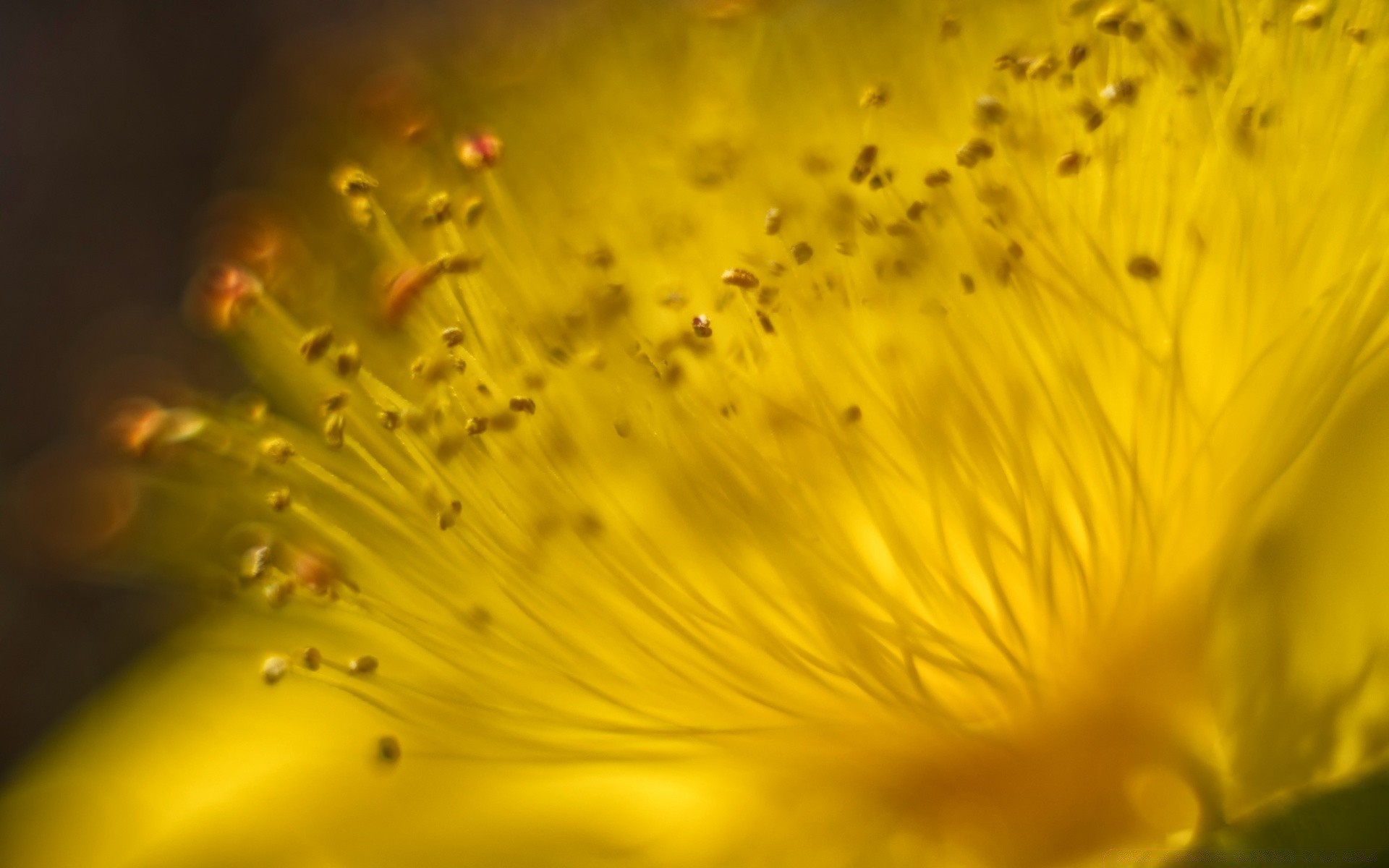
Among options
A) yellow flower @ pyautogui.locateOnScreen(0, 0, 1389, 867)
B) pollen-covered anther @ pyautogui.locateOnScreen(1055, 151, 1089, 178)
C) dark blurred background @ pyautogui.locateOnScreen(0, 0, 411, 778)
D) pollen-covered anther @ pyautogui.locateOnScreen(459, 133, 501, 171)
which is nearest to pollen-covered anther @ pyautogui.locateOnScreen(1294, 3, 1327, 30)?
yellow flower @ pyautogui.locateOnScreen(0, 0, 1389, 867)

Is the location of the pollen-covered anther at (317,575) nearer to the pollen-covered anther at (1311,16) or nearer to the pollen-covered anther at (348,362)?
the pollen-covered anther at (348,362)

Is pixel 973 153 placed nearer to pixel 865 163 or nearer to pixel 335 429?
pixel 865 163

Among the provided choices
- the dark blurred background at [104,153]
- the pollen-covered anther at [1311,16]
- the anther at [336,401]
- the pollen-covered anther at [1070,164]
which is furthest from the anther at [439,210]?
the dark blurred background at [104,153]

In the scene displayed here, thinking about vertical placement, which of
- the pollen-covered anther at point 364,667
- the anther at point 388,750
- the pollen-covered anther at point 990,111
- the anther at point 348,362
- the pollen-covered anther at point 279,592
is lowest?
the anther at point 388,750

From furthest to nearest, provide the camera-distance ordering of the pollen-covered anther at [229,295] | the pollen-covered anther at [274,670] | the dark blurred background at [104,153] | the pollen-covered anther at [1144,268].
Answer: the dark blurred background at [104,153]
the pollen-covered anther at [229,295]
the pollen-covered anther at [274,670]
the pollen-covered anther at [1144,268]

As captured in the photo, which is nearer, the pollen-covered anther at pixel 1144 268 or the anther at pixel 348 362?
the pollen-covered anther at pixel 1144 268

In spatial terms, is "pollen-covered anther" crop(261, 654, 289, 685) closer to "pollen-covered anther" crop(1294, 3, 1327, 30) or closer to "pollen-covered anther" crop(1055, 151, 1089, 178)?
"pollen-covered anther" crop(1055, 151, 1089, 178)

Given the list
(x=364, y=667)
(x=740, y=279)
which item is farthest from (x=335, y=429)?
(x=740, y=279)

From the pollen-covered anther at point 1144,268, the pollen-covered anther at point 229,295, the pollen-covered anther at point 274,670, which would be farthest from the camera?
the pollen-covered anther at point 229,295
